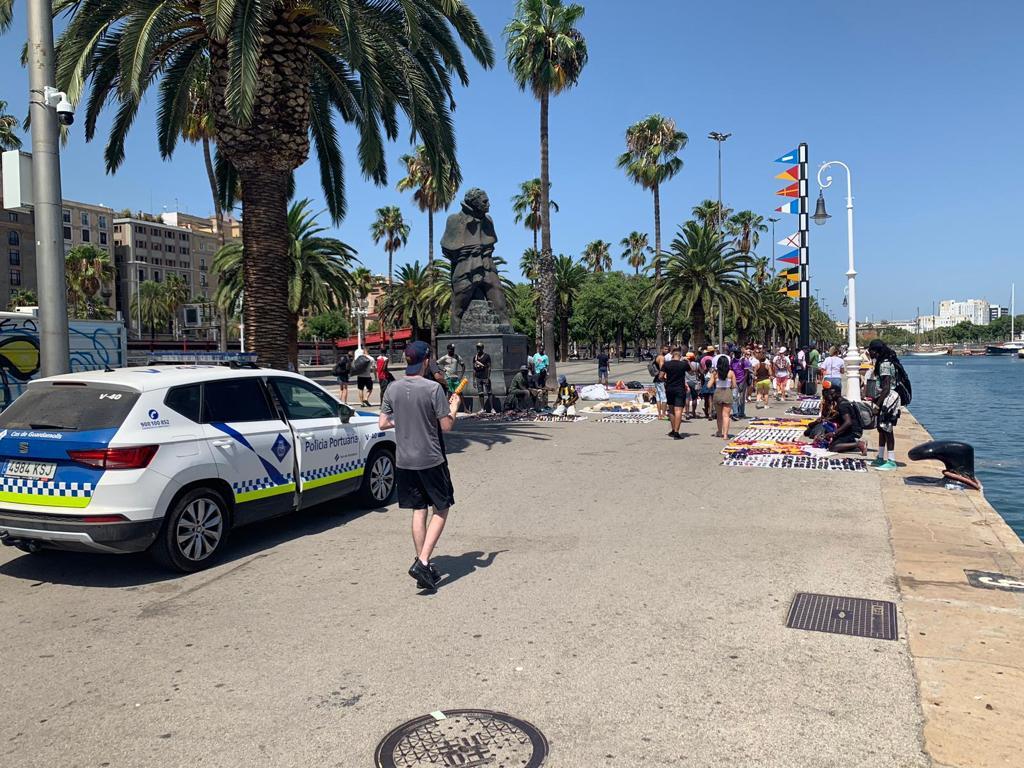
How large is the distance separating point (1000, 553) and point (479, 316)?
A: 16232 millimetres

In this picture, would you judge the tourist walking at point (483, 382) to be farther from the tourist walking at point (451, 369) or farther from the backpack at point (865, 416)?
the backpack at point (865, 416)

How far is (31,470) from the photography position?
18.6ft

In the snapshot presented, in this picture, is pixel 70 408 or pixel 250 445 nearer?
pixel 70 408

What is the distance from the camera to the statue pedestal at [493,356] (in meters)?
20.4

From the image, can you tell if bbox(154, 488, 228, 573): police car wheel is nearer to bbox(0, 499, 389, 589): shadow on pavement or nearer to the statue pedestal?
bbox(0, 499, 389, 589): shadow on pavement

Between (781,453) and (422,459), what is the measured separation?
8.26m

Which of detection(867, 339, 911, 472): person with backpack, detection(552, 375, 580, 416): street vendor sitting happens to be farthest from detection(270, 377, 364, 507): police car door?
detection(552, 375, 580, 416): street vendor sitting

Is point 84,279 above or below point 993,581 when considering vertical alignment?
above

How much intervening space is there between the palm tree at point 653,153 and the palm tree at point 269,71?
111 feet

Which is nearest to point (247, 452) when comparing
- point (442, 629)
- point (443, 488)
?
point (443, 488)

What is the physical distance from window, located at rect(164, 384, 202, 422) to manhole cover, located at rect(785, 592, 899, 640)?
4812 millimetres

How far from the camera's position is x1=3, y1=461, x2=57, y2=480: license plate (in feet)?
18.4

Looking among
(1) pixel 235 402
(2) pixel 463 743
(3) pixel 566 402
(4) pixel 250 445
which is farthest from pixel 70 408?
(3) pixel 566 402

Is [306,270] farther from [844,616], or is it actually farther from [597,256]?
[597,256]
